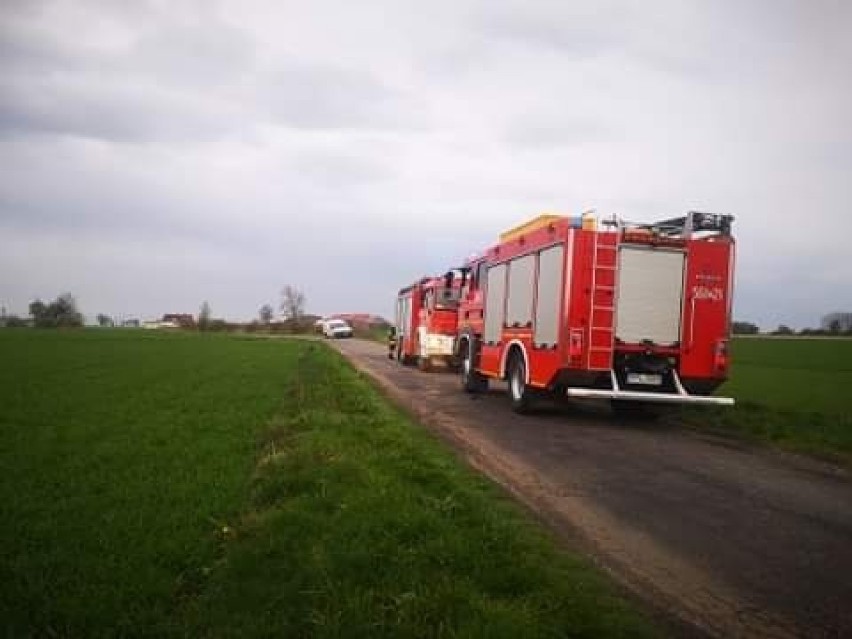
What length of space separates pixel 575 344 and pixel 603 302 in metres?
0.83

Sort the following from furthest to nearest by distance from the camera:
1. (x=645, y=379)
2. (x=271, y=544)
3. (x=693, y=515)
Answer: (x=645, y=379)
(x=693, y=515)
(x=271, y=544)

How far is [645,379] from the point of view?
12.2 meters

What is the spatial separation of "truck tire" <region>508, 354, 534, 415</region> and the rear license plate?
6.19 feet

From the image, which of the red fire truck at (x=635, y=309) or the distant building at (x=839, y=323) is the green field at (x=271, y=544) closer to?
the red fire truck at (x=635, y=309)

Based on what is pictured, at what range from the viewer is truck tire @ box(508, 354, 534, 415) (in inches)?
531

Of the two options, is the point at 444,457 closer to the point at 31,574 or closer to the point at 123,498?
the point at 123,498

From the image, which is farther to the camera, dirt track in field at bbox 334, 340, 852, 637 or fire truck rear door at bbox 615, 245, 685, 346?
fire truck rear door at bbox 615, 245, 685, 346

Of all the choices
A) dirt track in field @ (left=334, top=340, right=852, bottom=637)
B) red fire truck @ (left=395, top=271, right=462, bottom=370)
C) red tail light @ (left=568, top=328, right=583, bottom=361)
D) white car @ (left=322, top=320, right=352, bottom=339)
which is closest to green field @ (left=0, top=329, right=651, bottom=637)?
dirt track in field @ (left=334, top=340, right=852, bottom=637)

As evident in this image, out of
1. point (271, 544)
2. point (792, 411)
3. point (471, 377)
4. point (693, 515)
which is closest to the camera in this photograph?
point (271, 544)

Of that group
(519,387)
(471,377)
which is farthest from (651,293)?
(471,377)

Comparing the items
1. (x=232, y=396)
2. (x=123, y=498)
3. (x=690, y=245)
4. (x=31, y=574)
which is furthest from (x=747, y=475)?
(x=232, y=396)

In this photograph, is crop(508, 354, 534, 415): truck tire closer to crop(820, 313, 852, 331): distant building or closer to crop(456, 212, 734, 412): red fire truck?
crop(456, 212, 734, 412): red fire truck

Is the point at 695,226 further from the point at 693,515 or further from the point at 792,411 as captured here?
the point at 693,515

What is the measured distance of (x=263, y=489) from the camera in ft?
21.1
